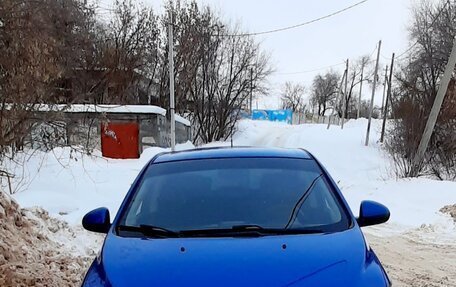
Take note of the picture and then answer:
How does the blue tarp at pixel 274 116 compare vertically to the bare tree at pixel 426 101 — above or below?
below

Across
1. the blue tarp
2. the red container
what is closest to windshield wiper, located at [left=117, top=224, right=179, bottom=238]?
the red container

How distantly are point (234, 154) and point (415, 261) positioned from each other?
363 cm

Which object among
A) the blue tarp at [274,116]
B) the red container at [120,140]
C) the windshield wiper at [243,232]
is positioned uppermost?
the windshield wiper at [243,232]

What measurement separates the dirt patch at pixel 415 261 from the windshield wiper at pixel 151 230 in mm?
3168

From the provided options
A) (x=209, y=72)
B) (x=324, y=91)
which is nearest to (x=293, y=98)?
(x=324, y=91)

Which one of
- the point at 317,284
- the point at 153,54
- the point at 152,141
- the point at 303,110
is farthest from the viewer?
the point at 303,110

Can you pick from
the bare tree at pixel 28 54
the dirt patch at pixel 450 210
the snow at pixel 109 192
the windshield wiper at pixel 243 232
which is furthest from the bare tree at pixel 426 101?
the windshield wiper at pixel 243 232

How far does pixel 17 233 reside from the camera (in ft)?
17.8

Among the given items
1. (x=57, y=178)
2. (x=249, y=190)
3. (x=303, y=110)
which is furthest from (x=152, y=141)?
(x=303, y=110)

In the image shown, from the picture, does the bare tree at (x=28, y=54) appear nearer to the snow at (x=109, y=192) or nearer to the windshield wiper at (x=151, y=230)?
the snow at (x=109, y=192)

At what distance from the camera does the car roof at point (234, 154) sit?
3742 mm

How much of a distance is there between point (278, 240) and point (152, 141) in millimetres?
16718

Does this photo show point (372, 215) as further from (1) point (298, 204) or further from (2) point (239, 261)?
(2) point (239, 261)

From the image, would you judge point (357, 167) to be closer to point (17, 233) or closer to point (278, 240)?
point (17, 233)
